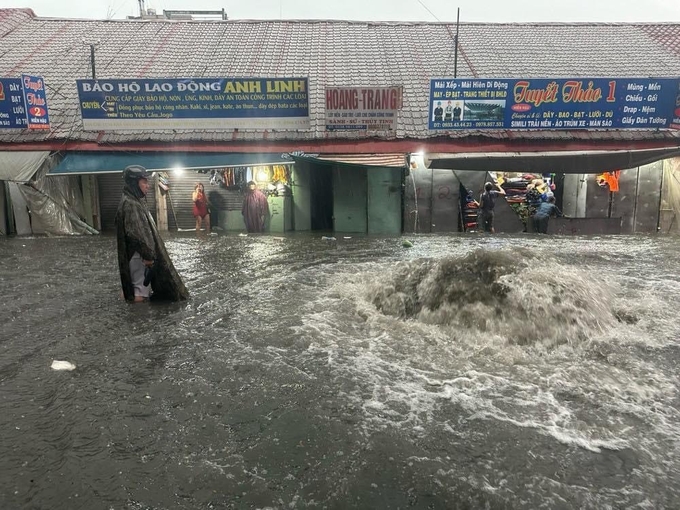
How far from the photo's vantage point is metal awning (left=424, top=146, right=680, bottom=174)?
1276cm

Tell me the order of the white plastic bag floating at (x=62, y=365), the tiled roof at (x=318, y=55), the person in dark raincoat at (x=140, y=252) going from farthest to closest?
the tiled roof at (x=318, y=55) < the person in dark raincoat at (x=140, y=252) < the white plastic bag floating at (x=62, y=365)

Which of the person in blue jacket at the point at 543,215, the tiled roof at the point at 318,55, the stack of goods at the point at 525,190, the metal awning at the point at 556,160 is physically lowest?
the person in blue jacket at the point at 543,215

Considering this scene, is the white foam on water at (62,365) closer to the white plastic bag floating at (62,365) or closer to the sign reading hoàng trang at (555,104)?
the white plastic bag floating at (62,365)

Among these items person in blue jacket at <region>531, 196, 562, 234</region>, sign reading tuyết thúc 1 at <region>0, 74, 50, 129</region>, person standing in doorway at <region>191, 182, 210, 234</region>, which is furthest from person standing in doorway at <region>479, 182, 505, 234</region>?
sign reading tuyết thúc 1 at <region>0, 74, 50, 129</region>

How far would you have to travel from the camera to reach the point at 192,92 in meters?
13.0

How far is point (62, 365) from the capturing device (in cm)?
432

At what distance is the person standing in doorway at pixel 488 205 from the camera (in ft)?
46.2

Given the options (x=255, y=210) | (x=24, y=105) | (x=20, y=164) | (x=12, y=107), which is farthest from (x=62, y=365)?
(x=12, y=107)

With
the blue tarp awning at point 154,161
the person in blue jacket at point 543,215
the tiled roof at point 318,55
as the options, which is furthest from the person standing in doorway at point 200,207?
the person in blue jacket at point 543,215

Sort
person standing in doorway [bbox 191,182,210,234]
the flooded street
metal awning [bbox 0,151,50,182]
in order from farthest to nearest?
1. person standing in doorway [bbox 191,182,210,234]
2. metal awning [bbox 0,151,50,182]
3. the flooded street

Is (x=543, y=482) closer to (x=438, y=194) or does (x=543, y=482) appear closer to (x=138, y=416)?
(x=138, y=416)

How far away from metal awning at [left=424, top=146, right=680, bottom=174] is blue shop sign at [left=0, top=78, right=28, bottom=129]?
11331 millimetres

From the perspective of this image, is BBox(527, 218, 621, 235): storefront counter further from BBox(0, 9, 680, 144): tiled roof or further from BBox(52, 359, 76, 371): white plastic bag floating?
BBox(52, 359, 76, 371): white plastic bag floating

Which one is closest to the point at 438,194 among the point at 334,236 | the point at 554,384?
the point at 334,236
